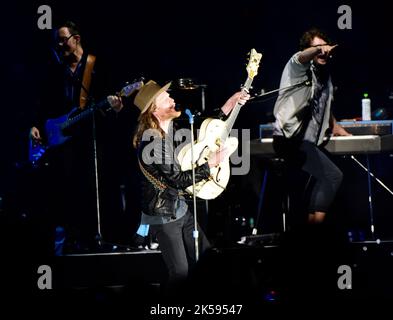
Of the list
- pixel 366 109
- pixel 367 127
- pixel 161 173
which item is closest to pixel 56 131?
pixel 161 173

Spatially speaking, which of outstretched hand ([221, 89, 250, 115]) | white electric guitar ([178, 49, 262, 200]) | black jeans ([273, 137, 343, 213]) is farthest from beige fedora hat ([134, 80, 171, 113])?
black jeans ([273, 137, 343, 213])

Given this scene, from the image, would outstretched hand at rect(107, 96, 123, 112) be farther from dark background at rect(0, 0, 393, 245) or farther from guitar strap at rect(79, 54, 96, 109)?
dark background at rect(0, 0, 393, 245)

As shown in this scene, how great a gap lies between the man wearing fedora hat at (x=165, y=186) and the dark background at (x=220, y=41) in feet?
8.13

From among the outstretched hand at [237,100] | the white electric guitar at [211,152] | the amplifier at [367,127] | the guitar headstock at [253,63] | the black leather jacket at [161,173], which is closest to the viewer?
the black leather jacket at [161,173]

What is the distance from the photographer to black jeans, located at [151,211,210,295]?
5.68 meters

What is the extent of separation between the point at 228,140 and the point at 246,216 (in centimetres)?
249

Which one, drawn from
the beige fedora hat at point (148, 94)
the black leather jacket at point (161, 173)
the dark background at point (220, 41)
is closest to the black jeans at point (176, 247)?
the black leather jacket at point (161, 173)

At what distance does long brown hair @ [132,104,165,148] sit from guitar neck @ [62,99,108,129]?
1.21m

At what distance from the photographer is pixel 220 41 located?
8.64m

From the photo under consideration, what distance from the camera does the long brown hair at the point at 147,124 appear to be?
19.6ft

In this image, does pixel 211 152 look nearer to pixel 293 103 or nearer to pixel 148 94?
pixel 148 94

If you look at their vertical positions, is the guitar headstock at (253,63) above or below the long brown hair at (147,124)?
above

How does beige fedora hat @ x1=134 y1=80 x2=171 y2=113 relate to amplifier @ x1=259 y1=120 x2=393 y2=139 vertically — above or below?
above

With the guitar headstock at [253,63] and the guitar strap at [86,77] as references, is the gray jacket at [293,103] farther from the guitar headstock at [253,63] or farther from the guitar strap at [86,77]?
the guitar strap at [86,77]
